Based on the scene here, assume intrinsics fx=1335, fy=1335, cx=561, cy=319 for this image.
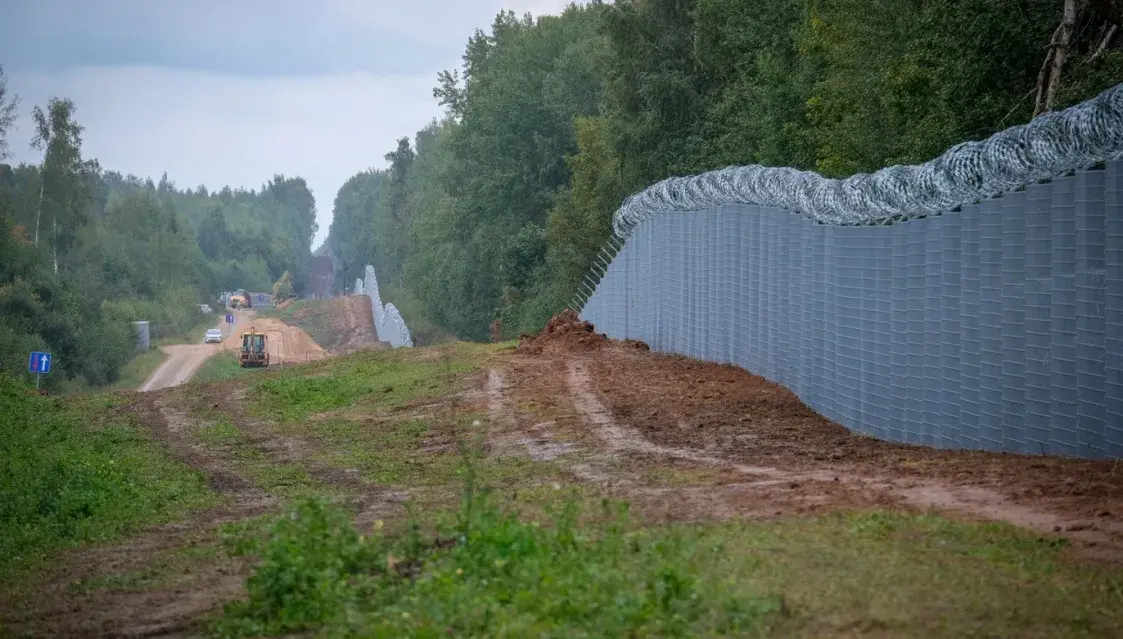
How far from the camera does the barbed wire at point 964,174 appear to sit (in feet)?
34.7

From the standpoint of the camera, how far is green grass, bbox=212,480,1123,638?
6.13m

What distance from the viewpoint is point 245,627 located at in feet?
23.1

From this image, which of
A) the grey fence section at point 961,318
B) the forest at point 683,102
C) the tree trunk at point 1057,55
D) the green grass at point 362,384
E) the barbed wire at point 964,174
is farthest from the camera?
the forest at point 683,102

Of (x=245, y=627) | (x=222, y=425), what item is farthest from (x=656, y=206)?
(x=245, y=627)

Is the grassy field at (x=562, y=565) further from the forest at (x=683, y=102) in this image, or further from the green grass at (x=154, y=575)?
the forest at (x=683, y=102)

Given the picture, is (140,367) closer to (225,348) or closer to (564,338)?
(225,348)

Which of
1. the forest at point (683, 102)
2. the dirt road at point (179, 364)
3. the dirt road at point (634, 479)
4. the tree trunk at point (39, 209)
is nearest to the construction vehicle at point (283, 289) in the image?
the dirt road at point (179, 364)

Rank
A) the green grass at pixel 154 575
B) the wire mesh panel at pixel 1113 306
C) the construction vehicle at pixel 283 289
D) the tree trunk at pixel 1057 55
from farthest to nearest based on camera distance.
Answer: the construction vehicle at pixel 283 289, the tree trunk at pixel 1057 55, the wire mesh panel at pixel 1113 306, the green grass at pixel 154 575

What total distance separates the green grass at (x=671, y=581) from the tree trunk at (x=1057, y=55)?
41.6 ft

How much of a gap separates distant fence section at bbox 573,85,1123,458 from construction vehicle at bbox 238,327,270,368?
162ft

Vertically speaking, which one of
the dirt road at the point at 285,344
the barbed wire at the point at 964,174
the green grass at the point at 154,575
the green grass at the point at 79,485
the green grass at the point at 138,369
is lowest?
the green grass at the point at 138,369

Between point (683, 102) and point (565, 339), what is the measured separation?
19.1 metres

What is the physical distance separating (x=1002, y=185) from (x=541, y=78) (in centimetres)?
5359

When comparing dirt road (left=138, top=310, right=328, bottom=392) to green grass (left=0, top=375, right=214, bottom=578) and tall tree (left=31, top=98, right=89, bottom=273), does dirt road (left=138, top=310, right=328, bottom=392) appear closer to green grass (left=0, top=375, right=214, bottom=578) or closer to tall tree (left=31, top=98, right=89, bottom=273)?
tall tree (left=31, top=98, right=89, bottom=273)
